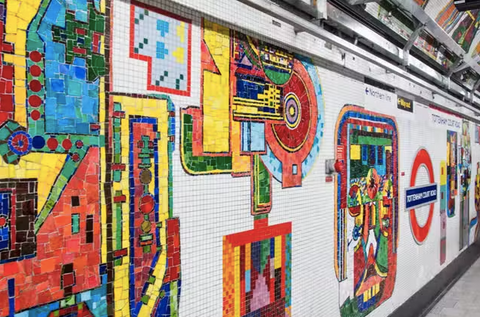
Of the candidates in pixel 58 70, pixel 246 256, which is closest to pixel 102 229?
pixel 58 70

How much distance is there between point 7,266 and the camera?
962mm

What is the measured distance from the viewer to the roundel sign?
11.8 feet

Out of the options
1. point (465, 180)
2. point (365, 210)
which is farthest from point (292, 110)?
point (465, 180)

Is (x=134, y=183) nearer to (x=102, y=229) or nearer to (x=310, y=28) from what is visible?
(x=102, y=229)

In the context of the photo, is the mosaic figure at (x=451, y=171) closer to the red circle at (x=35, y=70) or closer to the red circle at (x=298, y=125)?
the red circle at (x=298, y=125)

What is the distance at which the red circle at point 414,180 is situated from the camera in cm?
365

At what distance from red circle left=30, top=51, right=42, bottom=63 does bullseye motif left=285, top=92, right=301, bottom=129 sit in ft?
4.11

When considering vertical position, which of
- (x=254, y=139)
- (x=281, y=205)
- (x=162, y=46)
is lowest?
(x=281, y=205)

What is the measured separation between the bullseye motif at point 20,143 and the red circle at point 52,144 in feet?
0.17

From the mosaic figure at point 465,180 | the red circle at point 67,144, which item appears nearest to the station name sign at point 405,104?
the mosaic figure at point 465,180

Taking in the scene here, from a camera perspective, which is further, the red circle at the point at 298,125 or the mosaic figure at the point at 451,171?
the mosaic figure at the point at 451,171

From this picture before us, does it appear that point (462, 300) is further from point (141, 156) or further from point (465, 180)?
point (141, 156)

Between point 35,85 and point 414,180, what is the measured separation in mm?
3569

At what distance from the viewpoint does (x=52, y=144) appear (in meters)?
1.05
